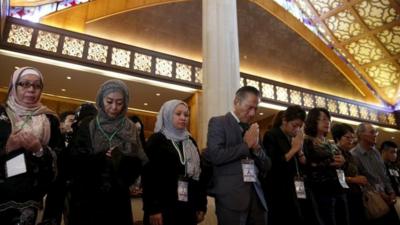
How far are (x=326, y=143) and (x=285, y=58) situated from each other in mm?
6532

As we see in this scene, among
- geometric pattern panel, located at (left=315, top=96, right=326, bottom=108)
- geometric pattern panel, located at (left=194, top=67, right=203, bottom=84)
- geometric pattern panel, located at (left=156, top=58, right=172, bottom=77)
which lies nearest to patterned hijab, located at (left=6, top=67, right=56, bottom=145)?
geometric pattern panel, located at (left=156, top=58, right=172, bottom=77)

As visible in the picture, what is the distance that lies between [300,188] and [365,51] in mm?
9066

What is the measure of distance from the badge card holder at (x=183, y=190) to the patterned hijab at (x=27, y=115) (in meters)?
0.76

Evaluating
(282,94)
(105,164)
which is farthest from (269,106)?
(105,164)

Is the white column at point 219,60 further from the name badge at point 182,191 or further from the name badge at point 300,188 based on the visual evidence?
the name badge at point 182,191

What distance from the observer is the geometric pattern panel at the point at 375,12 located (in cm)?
854

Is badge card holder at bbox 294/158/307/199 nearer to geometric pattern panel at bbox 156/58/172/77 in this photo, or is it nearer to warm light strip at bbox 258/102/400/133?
geometric pattern panel at bbox 156/58/172/77

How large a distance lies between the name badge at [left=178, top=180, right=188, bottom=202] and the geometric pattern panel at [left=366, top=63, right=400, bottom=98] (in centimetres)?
994

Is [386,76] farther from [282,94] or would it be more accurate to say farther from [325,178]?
[325,178]

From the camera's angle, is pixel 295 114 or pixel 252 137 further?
pixel 295 114

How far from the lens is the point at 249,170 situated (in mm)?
1862

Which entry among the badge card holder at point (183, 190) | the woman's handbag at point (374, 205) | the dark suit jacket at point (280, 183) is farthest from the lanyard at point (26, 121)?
the woman's handbag at point (374, 205)

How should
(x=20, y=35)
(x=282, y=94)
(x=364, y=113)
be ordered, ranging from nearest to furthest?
(x=20, y=35) → (x=282, y=94) → (x=364, y=113)

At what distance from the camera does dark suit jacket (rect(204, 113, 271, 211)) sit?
1.83 m
